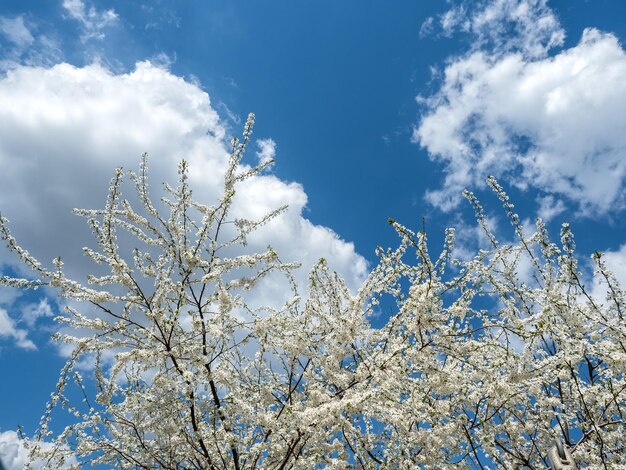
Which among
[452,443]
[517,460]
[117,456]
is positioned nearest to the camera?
[452,443]

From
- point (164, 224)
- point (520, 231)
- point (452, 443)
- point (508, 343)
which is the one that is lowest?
point (452, 443)

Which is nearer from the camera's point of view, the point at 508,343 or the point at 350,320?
the point at 350,320

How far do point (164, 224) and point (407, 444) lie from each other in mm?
4945

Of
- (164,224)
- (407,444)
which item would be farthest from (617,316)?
(164,224)

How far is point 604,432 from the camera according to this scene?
723 cm

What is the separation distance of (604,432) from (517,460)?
4.72ft

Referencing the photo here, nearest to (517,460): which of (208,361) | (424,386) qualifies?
(424,386)

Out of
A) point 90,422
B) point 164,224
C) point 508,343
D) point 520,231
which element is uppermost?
point 520,231

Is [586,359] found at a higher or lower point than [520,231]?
lower

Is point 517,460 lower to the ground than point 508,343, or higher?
lower

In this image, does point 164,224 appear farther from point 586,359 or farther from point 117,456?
point 586,359

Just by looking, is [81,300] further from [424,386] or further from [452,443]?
[452,443]

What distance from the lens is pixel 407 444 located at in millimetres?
6520

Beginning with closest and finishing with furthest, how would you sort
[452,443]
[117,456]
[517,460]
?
[452,443], [117,456], [517,460]
